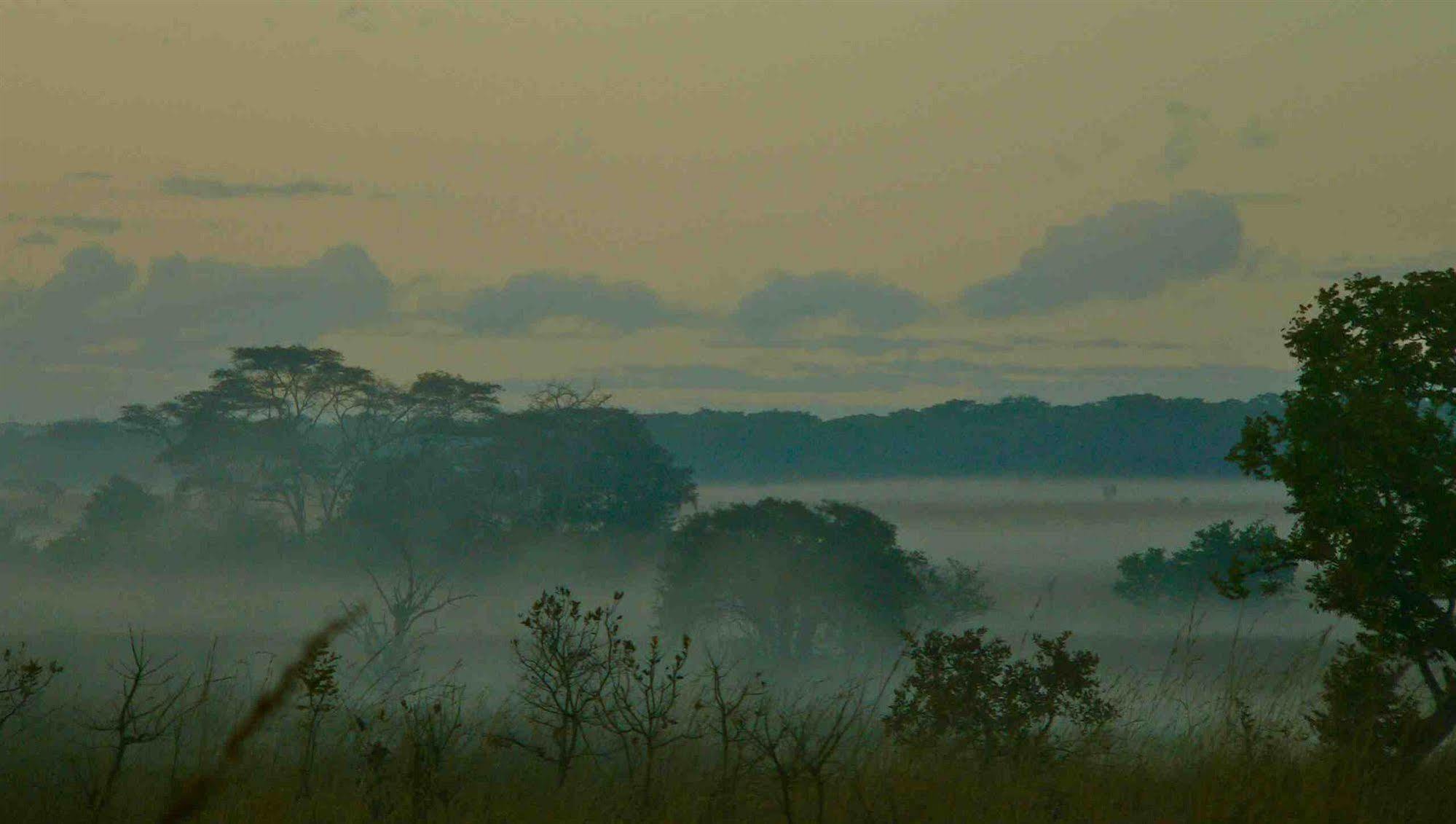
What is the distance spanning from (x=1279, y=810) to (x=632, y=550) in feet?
182

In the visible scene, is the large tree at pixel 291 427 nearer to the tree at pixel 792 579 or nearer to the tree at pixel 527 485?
the tree at pixel 527 485

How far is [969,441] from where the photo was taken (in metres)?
120

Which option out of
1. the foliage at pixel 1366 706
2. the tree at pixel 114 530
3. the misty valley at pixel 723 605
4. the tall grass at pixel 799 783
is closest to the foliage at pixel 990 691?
the misty valley at pixel 723 605

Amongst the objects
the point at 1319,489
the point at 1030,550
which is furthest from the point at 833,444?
the point at 1319,489

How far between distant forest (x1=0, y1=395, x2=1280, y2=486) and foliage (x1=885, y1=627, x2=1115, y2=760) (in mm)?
96954

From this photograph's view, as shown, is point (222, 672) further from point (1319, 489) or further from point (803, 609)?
point (1319, 489)

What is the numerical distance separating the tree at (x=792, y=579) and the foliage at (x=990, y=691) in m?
38.8

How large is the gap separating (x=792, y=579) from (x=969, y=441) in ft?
230

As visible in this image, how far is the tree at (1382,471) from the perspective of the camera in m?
9.79

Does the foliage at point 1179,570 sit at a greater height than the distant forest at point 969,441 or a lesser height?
lesser

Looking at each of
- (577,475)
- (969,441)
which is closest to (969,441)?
(969,441)

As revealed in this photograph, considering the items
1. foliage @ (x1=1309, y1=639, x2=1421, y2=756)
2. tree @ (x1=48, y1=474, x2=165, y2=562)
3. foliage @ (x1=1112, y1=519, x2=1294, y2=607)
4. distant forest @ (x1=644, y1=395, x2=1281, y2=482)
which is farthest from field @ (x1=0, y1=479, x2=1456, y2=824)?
distant forest @ (x1=644, y1=395, x2=1281, y2=482)

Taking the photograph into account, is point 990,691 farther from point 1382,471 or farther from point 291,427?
point 291,427

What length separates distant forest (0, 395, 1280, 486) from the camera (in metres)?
114
